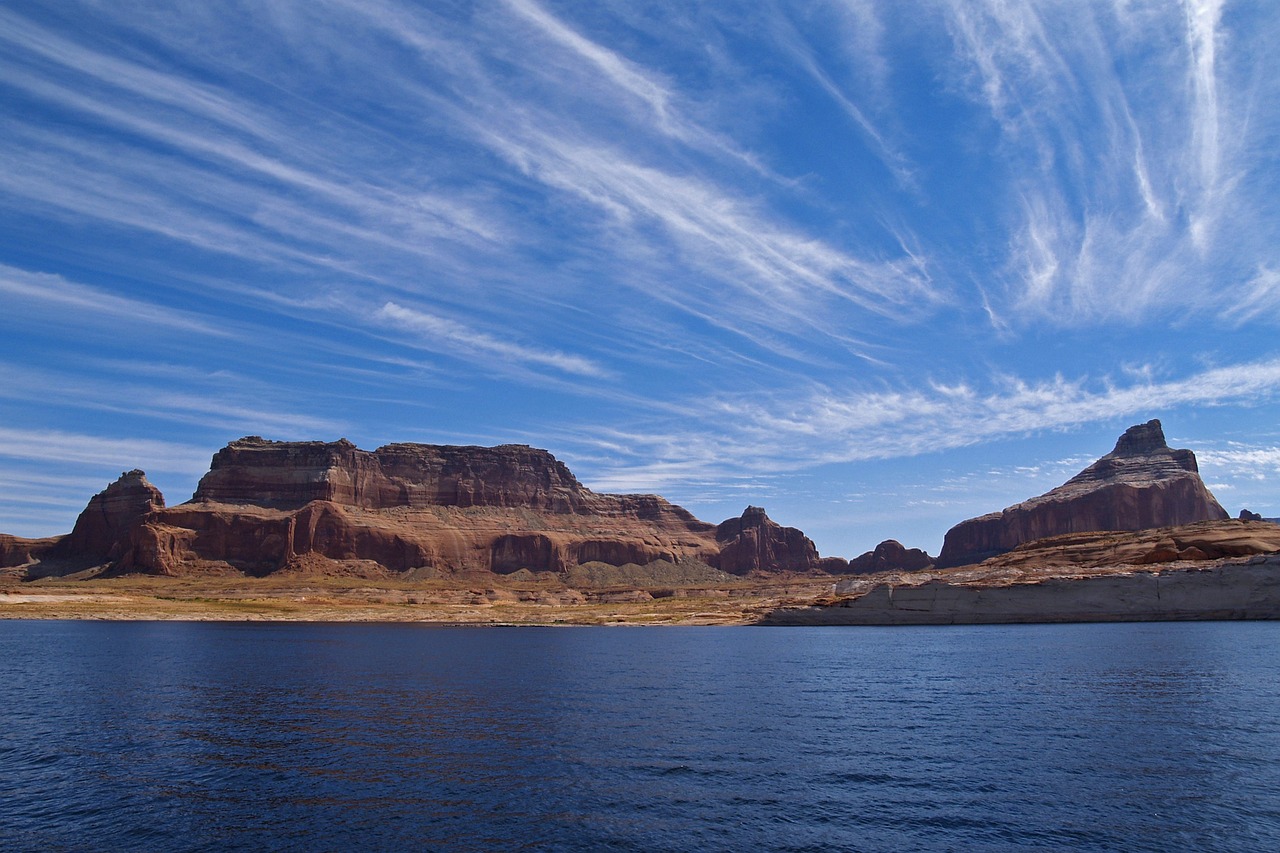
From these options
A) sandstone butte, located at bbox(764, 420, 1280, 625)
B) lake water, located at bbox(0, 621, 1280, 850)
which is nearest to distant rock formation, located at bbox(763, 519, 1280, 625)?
Answer: sandstone butte, located at bbox(764, 420, 1280, 625)

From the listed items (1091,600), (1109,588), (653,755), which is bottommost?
(653,755)

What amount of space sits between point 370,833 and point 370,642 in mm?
84364

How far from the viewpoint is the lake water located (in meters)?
25.7

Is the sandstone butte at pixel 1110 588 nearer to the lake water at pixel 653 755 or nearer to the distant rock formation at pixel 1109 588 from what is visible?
the distant rock formation at pixel 1109 588

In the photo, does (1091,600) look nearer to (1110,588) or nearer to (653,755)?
(1110,588)

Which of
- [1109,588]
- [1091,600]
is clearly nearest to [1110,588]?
[1109,588]

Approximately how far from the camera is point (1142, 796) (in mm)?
28562

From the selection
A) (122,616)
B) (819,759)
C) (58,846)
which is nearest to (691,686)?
(819,759)

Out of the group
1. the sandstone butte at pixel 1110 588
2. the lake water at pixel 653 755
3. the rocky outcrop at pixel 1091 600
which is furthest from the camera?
the sandstone butte at pixel 1110 588

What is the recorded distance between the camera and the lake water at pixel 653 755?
25.7m

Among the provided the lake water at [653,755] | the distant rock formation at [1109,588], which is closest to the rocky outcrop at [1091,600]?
the distant rock formation at [1109,588]

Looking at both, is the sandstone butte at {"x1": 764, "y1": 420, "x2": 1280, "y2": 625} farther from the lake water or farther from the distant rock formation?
the lake water

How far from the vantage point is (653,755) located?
3600cm

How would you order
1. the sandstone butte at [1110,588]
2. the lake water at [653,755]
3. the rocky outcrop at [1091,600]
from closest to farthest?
the lake water at [653,755]
the rocky outcrop at [1091,600]
the sandstone butte at [1110,588]
